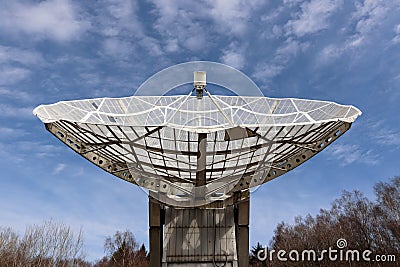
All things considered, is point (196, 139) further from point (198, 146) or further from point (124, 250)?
point (124, 250)

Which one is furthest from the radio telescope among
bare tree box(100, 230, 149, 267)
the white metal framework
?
bare tree box(100, 230, 149, 267)

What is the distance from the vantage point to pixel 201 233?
29812mm

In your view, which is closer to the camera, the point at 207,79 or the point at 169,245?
the point at 207,79

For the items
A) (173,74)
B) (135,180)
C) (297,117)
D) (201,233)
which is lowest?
(201,233)

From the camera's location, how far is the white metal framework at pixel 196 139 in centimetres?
2208

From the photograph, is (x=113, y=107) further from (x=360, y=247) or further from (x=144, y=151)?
(x=360, y=247)

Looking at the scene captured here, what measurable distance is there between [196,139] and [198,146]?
2154 millimetres

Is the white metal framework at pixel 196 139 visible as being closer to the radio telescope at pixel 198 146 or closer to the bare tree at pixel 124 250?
the radio telescope at pixel 198 146

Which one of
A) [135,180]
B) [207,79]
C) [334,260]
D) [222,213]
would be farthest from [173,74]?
[334,260]

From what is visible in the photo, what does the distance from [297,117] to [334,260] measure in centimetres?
3501

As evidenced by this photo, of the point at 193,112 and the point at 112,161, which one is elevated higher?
the point at 193,112

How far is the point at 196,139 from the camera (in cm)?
2653

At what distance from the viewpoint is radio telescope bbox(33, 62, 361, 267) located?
22406 mm

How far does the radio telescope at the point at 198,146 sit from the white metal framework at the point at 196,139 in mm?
56
